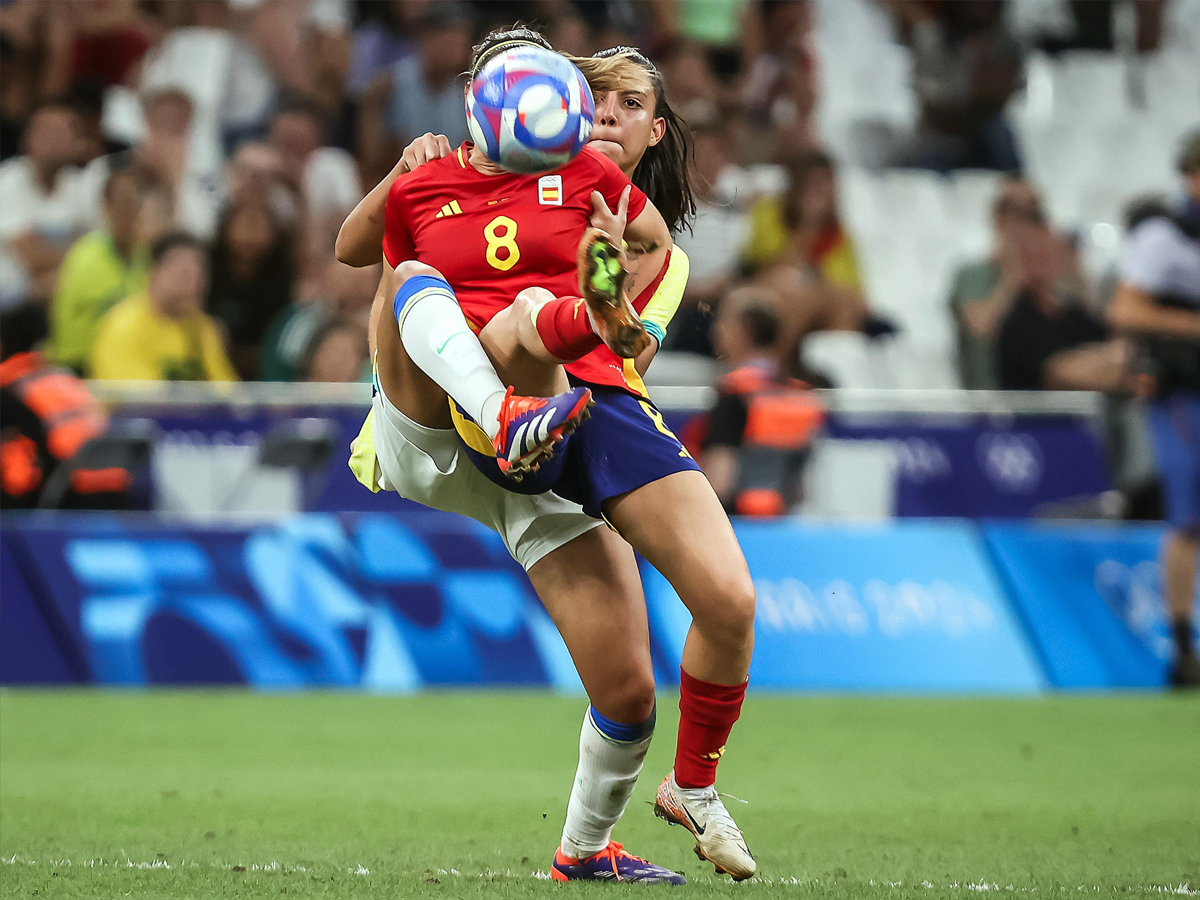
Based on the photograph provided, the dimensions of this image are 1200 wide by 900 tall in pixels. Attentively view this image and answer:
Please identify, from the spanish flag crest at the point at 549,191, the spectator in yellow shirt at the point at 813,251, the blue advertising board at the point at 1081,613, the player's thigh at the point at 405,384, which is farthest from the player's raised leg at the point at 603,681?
the spectator in yellow shirt at the point at 813,251

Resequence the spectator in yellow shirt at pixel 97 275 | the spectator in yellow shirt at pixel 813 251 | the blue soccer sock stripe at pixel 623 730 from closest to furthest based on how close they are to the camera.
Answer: the blue soccer sock stripe at pixel 623 730 → the spectator in yellow shirt at pixel 97 275 → the spectator in yellow shirt at pixel 813 251

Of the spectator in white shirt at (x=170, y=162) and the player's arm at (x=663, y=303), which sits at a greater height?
the player's arm at (x=663, y=303)

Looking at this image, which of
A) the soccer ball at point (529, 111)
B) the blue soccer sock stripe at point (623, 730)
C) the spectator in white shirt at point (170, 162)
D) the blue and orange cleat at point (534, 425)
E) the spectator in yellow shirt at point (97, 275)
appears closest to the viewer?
the blue and orange cleat at point (534, 425)

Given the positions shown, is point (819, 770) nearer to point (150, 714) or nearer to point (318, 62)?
point (150, 714)

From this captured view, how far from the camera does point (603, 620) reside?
397cm

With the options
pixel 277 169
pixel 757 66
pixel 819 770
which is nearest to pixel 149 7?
pixel 277 169

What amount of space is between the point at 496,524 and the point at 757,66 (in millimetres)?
10621

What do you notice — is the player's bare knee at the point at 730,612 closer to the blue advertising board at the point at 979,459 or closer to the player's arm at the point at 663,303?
→ the player's arm at the point at 663,303

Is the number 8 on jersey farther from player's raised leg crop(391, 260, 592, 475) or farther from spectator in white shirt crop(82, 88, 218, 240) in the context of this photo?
spectator in white shirt crop(82, 88, 218, 240)

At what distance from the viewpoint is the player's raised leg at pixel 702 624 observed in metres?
3.77

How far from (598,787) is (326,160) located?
9.41 metres

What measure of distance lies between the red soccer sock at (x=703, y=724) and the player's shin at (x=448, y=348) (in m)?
0.89

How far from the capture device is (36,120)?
12.6m

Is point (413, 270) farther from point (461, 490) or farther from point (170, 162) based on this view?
point (170, 162)
